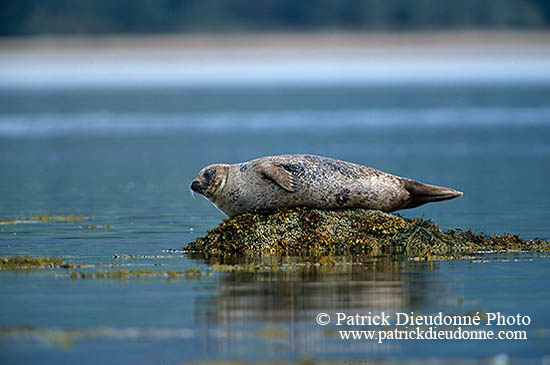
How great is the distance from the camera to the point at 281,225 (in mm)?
10430

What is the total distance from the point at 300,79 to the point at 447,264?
258ft

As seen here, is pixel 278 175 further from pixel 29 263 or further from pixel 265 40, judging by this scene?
pixel 265 40

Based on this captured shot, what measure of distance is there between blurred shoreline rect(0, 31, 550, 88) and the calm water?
51.8 metres

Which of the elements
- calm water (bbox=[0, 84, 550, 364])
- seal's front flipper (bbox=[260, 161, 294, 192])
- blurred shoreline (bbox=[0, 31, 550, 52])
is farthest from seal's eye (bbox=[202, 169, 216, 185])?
blurred shoreline (bbox=[0, 31, 550, 52])

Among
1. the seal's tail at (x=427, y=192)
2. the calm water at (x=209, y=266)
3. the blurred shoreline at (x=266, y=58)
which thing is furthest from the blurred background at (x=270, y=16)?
the seal's tail at (x=427, y=192)

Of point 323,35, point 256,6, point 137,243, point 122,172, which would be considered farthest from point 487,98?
point 256,6

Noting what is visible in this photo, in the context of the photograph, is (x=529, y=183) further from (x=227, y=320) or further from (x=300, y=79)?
(x=300, y=79)

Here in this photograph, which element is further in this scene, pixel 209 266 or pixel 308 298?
pixel 209 266

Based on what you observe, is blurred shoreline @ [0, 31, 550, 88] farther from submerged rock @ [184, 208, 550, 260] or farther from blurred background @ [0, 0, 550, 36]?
submerged rock @ [184, 208, 550, 260]

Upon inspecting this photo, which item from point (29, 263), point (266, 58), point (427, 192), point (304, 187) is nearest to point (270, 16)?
point (266, 58)

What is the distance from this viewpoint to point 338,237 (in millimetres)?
10320

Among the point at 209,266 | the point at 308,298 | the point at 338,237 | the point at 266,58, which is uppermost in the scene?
the point at 266,58

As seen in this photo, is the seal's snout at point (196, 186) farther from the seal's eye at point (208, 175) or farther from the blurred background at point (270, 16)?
the blurred background at point (270, 16)

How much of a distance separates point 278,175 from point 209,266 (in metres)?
1.44
